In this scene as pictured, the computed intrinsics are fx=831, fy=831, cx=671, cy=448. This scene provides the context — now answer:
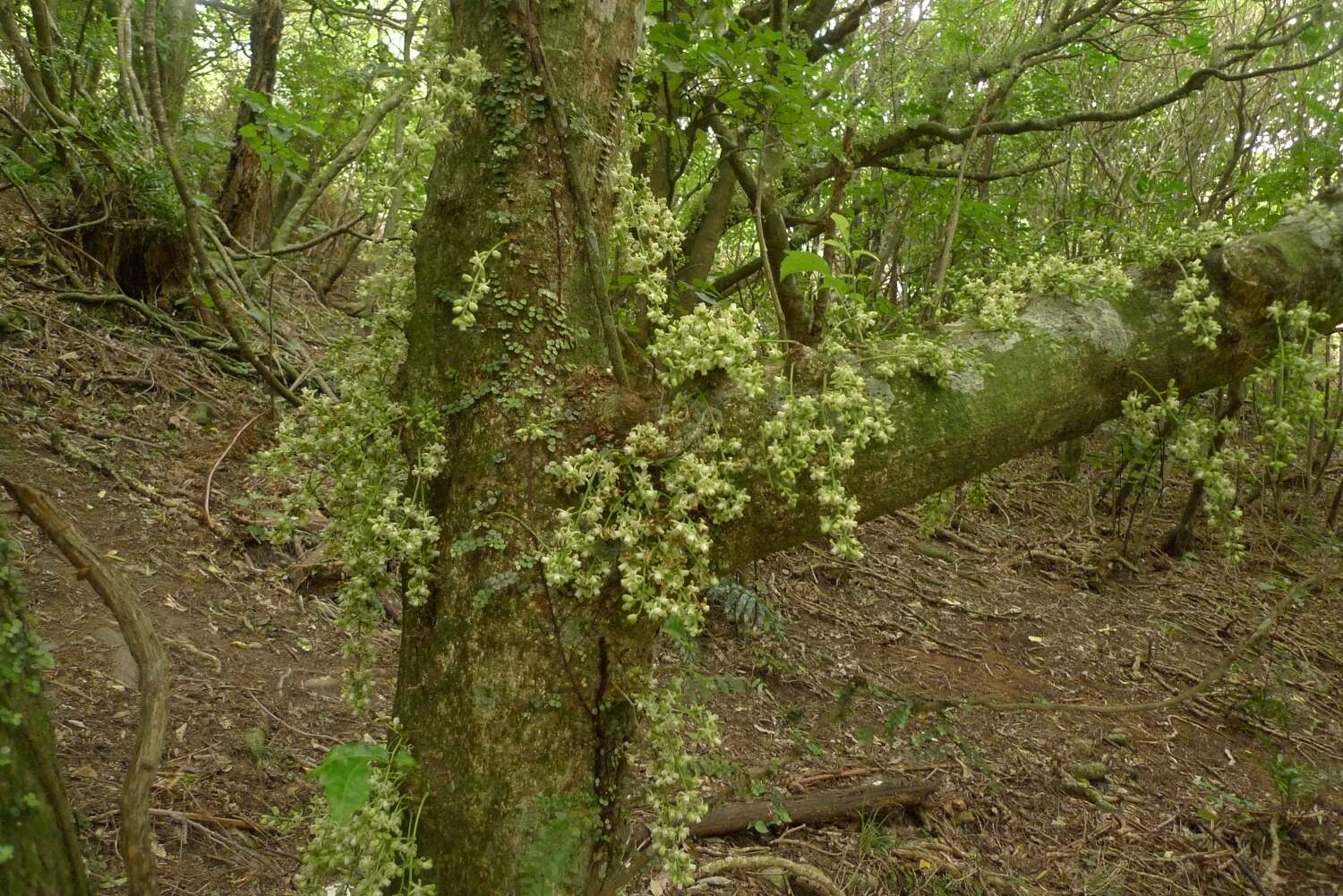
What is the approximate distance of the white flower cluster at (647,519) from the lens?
4.50ft

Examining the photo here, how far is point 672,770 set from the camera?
1521mm

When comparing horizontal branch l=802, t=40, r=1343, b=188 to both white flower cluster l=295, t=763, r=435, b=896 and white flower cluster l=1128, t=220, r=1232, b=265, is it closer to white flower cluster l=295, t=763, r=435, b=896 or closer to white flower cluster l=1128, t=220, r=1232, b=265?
white flower cluster l=1128, t=220, r=1232, b=265

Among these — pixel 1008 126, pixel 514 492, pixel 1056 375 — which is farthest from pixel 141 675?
pixel 1008 126

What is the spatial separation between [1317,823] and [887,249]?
5.89 metres

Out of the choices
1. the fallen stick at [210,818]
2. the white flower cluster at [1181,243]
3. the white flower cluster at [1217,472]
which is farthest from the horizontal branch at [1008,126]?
the fallen stick at [210,818]

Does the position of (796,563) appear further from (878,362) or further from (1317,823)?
(878,362)

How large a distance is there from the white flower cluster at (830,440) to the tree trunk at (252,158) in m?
6.37

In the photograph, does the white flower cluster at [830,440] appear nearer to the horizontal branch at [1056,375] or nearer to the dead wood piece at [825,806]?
the horizontal branch at [1056,375]

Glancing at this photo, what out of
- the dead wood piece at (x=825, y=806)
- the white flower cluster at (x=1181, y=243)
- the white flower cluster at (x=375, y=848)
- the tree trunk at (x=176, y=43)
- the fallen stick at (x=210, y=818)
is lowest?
the dead wood piece at (x=825, y=806)

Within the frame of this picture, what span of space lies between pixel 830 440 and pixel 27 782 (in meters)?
1.26

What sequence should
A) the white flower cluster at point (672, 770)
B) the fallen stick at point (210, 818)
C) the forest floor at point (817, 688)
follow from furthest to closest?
1. the forest floor at point (817, 688)
2. the fallen stick at point (210, 818)
3. the white flower cluster at point (672, 770)

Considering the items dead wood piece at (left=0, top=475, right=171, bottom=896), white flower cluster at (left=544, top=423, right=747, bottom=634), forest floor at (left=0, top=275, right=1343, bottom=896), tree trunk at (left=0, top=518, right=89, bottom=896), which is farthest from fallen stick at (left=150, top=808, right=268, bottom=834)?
white flower cluster at (left=544, top=423, right=747, bottom=634)

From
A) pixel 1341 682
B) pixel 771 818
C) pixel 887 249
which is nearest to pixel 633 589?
pixel 771 818

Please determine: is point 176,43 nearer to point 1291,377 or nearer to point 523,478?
point 523,478
